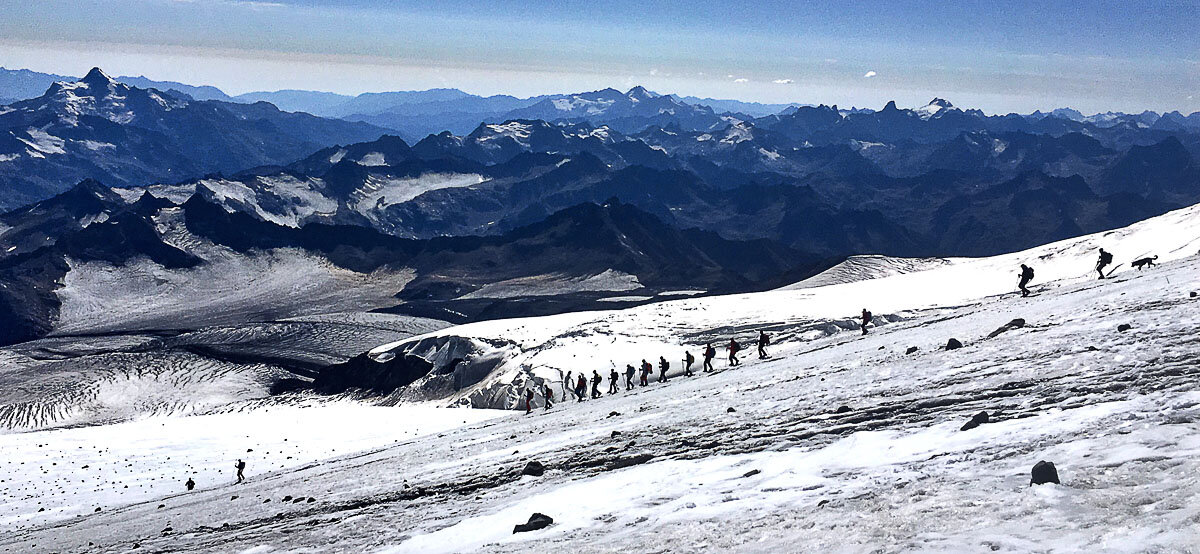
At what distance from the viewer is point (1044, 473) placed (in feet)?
31.9

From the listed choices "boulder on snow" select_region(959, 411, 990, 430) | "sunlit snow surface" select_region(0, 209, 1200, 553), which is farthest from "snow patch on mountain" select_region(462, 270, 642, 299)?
"boulder on snow" select_region(959, 411, 990, 430)

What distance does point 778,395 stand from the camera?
873 inches

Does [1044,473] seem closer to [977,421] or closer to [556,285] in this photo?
[977,421]

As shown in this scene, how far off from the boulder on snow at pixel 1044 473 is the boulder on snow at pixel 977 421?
333 centimetres

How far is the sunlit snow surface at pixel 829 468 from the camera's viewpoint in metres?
9.31

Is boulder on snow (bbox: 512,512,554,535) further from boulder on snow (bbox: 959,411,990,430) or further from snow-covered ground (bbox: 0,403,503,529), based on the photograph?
snow-covered ground (bbox: 0,403,503,529)

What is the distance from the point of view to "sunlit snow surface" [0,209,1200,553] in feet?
30.6

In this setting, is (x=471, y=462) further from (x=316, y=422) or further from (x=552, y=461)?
(x=316, y=422)

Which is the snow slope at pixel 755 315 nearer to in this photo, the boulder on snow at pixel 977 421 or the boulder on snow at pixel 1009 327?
the boulder on snow at pixel 1009 327

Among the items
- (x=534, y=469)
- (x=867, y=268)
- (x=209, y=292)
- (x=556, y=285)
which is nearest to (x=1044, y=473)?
(x=534, y=469)

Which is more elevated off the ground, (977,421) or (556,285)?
(977,421)

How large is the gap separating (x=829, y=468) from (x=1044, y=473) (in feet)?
11.6

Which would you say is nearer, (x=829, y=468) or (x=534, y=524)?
(x=829, y=468)

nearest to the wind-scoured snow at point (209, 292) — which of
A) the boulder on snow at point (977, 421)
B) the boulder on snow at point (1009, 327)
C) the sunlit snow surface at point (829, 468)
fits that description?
the sunlit snow surface at point (829, 468)
